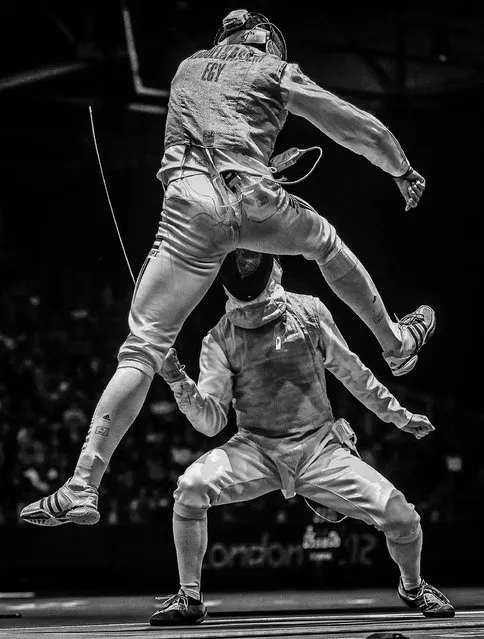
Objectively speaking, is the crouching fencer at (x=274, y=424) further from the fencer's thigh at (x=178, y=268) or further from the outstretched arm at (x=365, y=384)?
the fencer's thigh at (x=178, y=268)

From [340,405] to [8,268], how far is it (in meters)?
2.96

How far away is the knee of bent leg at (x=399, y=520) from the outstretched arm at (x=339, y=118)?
3.91 feet

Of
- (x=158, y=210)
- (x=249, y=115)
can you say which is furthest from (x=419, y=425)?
(x=158, y=210)

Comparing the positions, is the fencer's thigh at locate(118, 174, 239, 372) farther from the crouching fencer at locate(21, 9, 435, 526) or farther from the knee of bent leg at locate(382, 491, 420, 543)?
the knee of bent leg at locate(382, 491, 420, 543)

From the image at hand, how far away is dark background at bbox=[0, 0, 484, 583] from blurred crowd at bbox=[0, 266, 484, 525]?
1 cm

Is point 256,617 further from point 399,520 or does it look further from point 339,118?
point 339,118

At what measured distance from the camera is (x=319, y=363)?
385cm

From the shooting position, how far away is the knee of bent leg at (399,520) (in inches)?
139

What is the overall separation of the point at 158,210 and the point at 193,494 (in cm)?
439

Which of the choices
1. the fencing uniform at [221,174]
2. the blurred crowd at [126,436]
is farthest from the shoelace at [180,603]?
the blurred crowd at [126,436]

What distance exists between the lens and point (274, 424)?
12.2 ft

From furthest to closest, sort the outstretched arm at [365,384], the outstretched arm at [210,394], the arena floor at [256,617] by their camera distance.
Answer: the outstretched arm at [365,384]
the outstretched arm at [210,394]
the arena floor at [256,617]

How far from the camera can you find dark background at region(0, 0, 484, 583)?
7.34m

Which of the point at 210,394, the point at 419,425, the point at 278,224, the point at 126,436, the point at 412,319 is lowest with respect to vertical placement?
the point at 126,436
